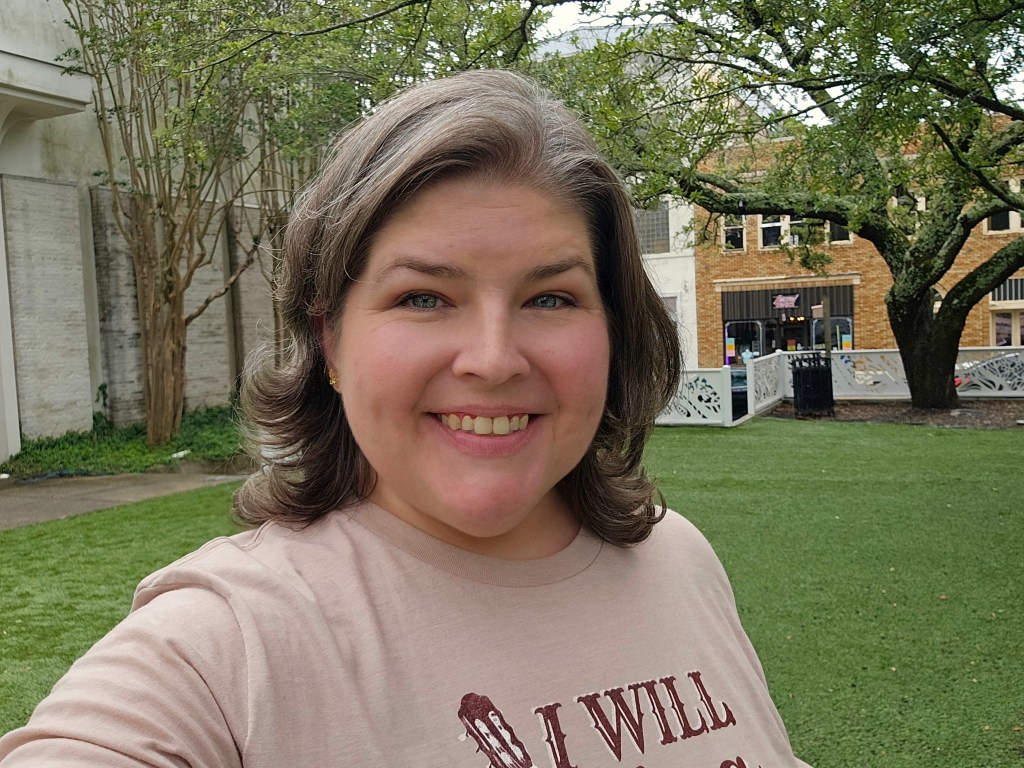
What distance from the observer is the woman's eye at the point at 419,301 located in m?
1.17

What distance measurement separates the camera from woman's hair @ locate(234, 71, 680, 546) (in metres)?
1.17

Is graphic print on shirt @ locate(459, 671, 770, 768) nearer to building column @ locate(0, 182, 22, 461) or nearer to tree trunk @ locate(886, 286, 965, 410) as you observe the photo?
building column @ locate(0, 182, 22, 461)

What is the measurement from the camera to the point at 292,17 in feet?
24.3

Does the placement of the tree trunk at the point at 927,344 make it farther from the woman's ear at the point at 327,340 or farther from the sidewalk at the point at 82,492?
the woman's ear at the point at 327,340

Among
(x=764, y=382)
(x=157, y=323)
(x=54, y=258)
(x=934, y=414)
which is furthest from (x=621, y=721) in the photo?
(x=764, y=382)

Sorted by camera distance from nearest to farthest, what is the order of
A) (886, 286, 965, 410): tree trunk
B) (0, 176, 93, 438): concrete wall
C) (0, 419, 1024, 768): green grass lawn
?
(0, 419, 1024, 768): green grass lawn, (0, 176, 93, 438): concrete wall, (886, 286, 965, 410): tree trunk

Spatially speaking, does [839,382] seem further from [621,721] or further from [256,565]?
[256,565]

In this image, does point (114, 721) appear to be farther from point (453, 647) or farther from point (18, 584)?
point (18, 584)

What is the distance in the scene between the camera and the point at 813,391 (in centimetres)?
1686

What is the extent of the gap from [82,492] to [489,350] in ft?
34.6

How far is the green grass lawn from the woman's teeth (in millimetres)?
3241

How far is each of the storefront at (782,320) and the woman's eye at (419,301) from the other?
31969 millimetres

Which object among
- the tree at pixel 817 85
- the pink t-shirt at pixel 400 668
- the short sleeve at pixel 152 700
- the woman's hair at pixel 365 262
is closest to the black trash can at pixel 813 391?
the tree at pixel 817 85

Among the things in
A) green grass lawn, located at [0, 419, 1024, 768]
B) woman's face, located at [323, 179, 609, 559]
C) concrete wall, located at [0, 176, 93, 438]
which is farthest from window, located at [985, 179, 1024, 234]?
woman's face, located at [323, 179, 609, 559]
